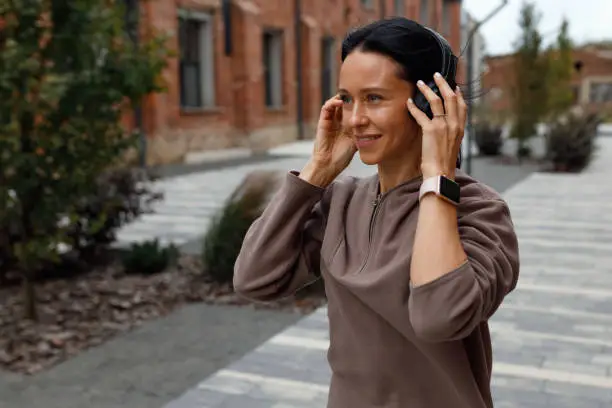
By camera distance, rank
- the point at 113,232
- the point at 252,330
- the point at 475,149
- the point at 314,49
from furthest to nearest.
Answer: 1. the point at 314,49
2. the point at 475,149
3. the point at 113,232
4. the point at 252,330

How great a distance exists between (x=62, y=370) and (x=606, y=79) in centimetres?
5866

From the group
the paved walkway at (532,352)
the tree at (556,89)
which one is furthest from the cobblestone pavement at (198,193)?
the tree at (556,89)

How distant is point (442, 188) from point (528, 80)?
2031cm

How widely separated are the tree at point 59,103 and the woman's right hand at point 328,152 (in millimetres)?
3926

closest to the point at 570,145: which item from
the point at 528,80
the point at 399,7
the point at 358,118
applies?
→ the point at 528,80

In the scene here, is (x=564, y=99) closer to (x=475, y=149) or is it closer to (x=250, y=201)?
(x=475, y=149)

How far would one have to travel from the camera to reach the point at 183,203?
42.9 feet

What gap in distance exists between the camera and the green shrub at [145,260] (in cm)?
750

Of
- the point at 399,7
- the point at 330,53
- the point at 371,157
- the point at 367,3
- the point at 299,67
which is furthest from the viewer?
the point at 399,7

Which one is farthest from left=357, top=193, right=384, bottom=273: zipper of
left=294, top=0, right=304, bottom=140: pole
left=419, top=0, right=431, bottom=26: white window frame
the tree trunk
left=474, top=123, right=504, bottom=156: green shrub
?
left=294, top=0, right=304, bottom=140: pole

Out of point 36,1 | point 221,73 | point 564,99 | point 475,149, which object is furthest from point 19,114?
point 564,99

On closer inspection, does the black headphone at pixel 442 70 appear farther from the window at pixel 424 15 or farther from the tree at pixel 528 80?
the tree at pixel 528 80

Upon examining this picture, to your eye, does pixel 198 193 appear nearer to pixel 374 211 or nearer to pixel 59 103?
pixel 59 103

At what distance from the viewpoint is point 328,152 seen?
74.0 inches
